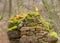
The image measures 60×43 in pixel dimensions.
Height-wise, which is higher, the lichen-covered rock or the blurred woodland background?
the blurred woodland background

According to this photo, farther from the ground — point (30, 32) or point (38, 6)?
point (38, 6)

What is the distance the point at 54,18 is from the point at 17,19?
6640mm

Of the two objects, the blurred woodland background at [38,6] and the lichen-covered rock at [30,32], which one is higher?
the blurred woodland background at [38,6]

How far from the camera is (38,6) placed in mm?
13680

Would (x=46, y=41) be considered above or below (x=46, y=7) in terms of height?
below

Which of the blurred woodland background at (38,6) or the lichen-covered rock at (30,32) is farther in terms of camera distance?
the blurred woodland background at (38,6)

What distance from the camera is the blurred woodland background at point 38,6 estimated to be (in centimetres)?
1218

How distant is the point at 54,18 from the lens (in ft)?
40.3

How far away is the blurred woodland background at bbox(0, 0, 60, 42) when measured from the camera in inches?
480

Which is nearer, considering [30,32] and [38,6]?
[30,32]

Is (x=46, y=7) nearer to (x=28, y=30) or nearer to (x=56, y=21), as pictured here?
(x=56, y=21)

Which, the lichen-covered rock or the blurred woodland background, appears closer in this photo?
the lichen-covered rock

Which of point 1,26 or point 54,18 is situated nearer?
point 1,26

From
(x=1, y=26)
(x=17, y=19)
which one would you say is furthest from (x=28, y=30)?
(x=1, y=26)
